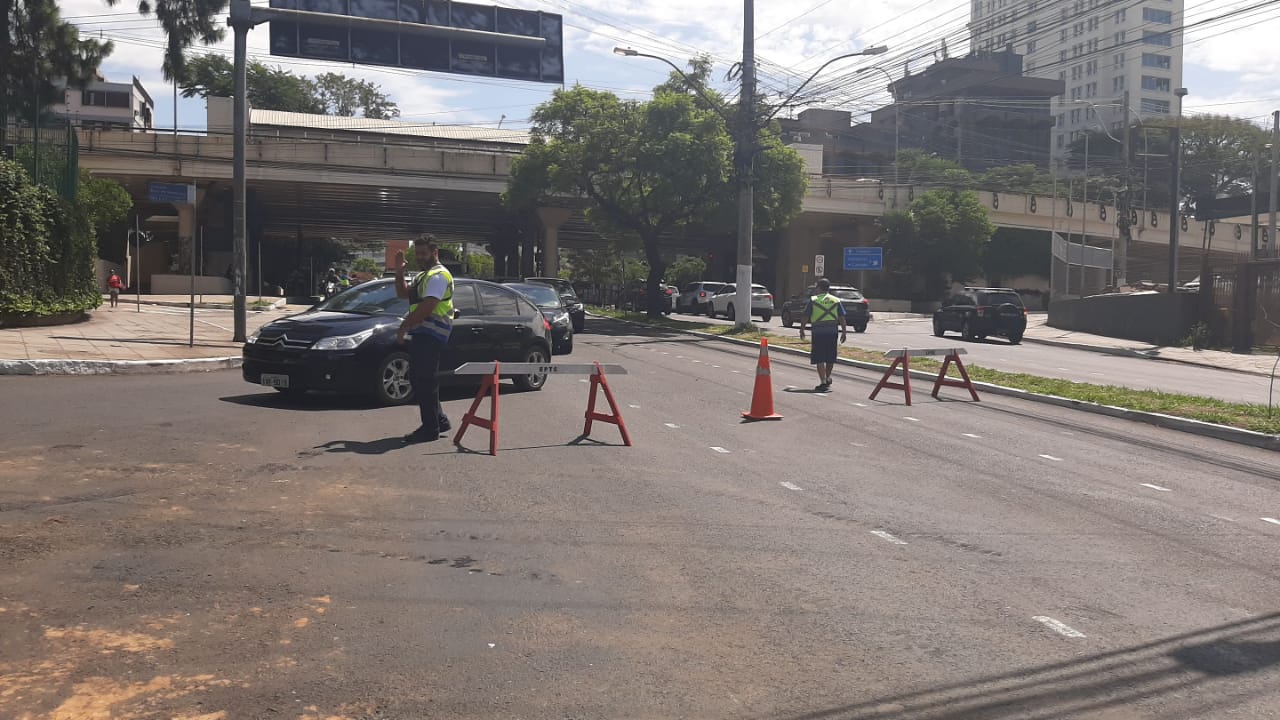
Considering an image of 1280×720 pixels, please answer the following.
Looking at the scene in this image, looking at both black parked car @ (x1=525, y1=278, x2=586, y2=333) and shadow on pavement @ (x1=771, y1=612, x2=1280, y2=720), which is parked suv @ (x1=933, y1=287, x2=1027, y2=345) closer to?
black parked car @ (x1=525, y1=278, x2=586, y2=333)

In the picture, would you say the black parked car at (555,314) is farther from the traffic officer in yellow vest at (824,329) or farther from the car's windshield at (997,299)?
the car's windshield at (997,299)

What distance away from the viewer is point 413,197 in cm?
5597

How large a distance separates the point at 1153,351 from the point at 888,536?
27310 millimetres

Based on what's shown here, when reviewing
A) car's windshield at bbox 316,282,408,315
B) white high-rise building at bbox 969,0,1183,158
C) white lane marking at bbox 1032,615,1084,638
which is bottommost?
white lane marking at bbox 1032,615,1084,638

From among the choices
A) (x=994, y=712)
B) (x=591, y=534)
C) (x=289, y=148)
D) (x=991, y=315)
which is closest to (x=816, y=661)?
(x=994, y=712)

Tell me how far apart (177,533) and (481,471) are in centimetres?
269

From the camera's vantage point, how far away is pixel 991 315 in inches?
1331

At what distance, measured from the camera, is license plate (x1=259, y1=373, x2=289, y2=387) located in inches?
464

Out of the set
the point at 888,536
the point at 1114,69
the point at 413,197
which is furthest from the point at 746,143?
the point at 1114,69

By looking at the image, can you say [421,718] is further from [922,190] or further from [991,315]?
[922,190]

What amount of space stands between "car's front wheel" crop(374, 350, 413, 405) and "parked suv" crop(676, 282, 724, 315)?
1433 inches

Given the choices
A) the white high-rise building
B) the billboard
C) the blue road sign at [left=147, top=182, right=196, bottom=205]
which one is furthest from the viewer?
the white high-rise building

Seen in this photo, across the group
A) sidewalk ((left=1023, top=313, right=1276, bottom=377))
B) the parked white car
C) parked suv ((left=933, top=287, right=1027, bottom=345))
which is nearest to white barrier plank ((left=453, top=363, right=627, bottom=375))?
sidewalk ((left=1023, top=313, right=1276, bottom=377))

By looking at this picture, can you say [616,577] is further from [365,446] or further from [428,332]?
[428,332]
